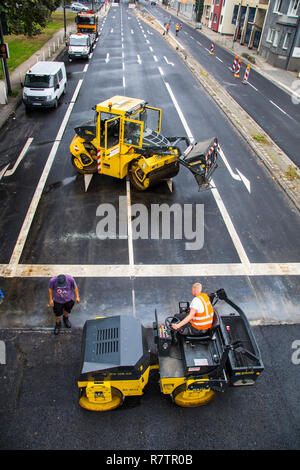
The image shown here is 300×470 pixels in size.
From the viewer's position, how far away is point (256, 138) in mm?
16859

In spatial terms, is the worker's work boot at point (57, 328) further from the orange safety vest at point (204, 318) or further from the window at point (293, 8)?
the window at point (293, 8)

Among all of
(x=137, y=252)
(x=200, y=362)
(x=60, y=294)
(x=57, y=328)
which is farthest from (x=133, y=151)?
(x=200, y=362)

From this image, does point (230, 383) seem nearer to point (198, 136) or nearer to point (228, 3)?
point (198, 136)

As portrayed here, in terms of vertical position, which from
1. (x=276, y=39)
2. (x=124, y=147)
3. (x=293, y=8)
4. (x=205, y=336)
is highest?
(x=293, y=8)

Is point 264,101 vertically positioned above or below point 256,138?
above

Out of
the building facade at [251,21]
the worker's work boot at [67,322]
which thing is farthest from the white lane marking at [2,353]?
the building facade at [251,21]

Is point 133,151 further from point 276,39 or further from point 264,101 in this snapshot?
point 276,39

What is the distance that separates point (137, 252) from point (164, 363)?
4.23m

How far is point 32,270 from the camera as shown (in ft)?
28.9

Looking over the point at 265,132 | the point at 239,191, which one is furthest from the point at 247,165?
the point at 265,132

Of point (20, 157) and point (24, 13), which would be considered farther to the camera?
point (24, 13)

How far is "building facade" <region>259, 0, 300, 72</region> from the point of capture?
31922mm

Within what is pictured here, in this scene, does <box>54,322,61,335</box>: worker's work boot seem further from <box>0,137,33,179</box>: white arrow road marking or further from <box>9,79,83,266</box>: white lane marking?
<box>0,137,33,179</box>: white arrow road marking

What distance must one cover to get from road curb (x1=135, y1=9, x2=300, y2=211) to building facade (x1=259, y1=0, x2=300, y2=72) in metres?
11.2
